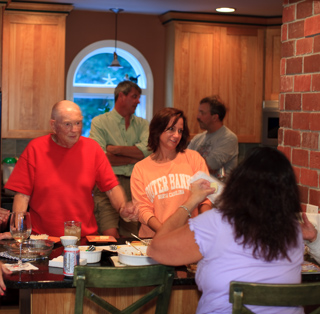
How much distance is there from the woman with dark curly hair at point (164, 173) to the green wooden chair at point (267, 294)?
1.12 meters

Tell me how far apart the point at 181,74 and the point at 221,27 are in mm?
631

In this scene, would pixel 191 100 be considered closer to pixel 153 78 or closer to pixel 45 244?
pixel 153 78

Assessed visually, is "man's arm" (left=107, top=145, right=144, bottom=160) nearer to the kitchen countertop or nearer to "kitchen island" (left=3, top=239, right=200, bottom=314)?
"kitchen island" (left=3, top=239, right=200, bottom=314)

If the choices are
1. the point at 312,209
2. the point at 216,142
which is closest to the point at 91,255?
the point at 312,209

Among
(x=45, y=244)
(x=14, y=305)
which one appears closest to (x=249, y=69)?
(x=14, y=305)

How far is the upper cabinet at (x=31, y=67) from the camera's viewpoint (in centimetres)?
515

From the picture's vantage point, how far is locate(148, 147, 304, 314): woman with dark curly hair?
6.32 ft

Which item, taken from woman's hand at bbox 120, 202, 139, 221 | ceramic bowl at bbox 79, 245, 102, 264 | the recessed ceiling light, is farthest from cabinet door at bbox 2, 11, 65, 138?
ceramic bowl at bbox 79, 245, 102, 264

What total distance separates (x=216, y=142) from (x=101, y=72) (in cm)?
196

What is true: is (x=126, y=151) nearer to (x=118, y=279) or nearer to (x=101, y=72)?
(x=101, y=72)

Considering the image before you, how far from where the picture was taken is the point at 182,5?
5.11 m

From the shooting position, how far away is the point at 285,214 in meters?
1.95

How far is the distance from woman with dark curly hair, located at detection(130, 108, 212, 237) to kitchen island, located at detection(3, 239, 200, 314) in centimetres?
46

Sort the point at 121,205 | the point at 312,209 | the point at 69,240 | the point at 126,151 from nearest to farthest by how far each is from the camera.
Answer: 1. the point at 69,240
2. the point at 312,209
3. the point at 121,205
4. the point at 126,151
